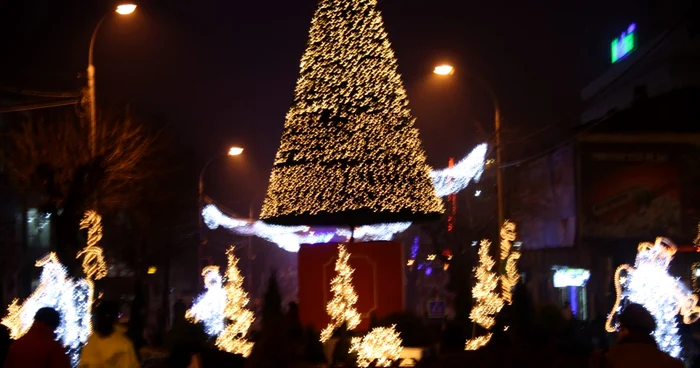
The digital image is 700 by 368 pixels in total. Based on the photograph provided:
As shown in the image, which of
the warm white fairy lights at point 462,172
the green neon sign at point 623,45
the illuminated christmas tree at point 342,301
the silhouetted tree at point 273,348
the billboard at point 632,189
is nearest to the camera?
the silhouetted tree at point 273,348

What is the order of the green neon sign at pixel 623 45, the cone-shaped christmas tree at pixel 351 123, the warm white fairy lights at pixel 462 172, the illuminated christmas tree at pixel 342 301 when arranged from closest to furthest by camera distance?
the cone-shaped christmas tree at pixel 351 123 → the illuminated christmas tree at pixel 342 301 → the warm white fairy lights at pixel 462 172 → the green neon sign at pixel 623 45

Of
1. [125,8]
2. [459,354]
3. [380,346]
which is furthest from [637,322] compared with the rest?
[125,8]

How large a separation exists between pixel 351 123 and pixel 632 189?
2942 centimetres

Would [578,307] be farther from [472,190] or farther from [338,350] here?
[338,350]

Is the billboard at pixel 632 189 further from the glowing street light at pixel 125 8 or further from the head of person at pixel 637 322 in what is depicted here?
the head of person at pixel 637 322

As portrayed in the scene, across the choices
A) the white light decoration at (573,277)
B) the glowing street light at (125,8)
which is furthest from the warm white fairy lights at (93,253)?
the white light decoration at (573,277)

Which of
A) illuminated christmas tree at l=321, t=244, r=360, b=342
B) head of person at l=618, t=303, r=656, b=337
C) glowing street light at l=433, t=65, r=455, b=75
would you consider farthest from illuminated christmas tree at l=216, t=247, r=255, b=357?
head of person at l=618, t=303, r=656, b=337

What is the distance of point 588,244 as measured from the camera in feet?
145

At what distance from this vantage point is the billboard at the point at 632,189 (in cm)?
4294

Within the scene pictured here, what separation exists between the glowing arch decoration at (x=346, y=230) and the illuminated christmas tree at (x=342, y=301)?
271 inches

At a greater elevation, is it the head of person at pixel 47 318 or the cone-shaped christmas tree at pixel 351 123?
the cone-shaped christmas tree at pixel 351 123

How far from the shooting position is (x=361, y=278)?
704 inches

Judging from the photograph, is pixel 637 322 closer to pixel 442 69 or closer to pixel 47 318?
pixel 47 318

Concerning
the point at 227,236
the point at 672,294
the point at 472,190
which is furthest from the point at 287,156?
the point at 227,236
